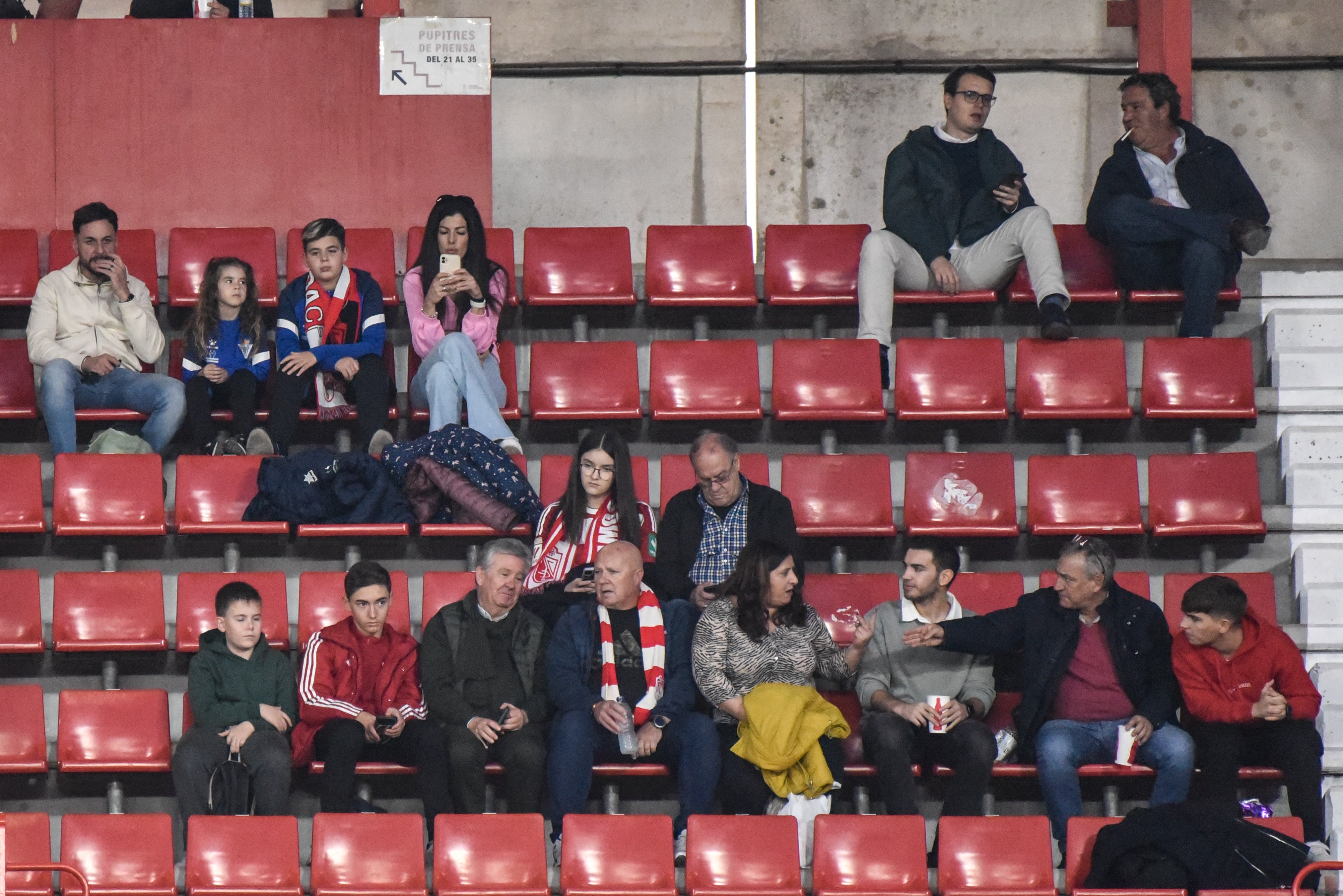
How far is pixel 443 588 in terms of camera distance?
15.9ft

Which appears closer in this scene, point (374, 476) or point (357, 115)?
point (374, 476)

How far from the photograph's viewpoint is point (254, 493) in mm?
5090

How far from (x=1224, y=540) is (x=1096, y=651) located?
34.9 inches

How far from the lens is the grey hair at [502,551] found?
452 cm

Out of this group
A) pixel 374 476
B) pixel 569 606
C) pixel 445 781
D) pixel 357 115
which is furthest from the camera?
pixel 357 115

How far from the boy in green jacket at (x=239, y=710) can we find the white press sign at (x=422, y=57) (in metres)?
2.33

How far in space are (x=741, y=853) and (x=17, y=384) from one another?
2800 millimetres

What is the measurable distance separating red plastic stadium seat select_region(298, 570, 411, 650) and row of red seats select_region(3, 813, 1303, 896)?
79 centimetres

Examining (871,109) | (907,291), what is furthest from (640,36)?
(907,291)

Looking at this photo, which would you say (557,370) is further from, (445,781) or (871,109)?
(871,109)

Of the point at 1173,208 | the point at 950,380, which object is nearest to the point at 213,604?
the point at 950,380

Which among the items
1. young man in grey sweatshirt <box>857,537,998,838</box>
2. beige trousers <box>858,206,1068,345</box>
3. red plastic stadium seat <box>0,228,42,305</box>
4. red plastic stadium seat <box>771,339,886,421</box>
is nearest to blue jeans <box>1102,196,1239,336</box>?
beige trousers <box>858,206,1068,345</box>

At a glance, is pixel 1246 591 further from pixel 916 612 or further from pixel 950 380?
pixel 950 380

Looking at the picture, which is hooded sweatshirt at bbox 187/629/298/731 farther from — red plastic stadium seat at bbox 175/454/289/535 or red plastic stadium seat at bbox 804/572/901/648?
red plastic stadium seat at bbox 804/572/901/648
